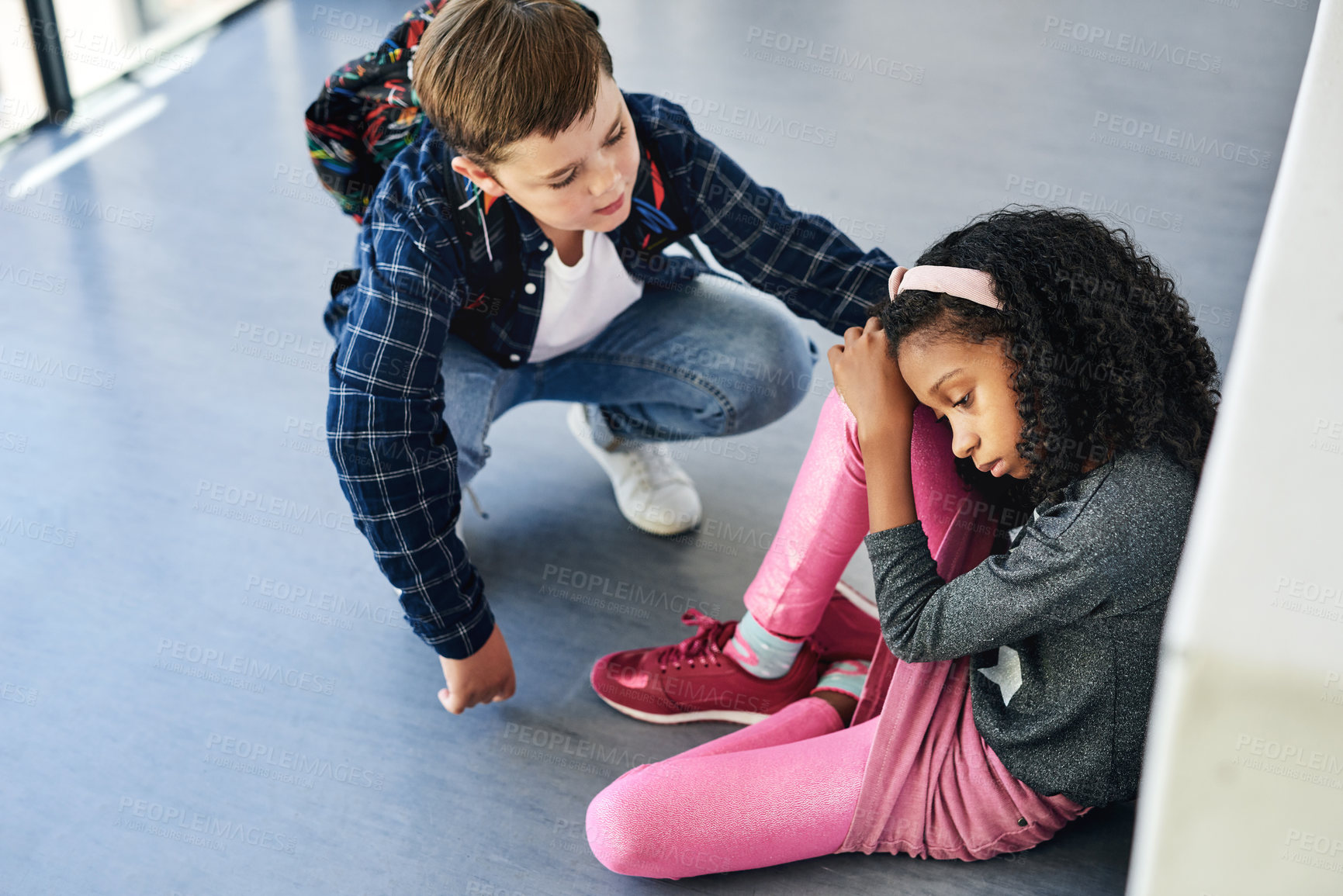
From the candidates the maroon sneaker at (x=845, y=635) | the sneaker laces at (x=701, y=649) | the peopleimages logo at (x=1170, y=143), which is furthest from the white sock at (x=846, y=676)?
the peopleimages logo at (x=1170, y=143)

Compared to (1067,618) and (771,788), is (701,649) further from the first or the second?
(1067,618)

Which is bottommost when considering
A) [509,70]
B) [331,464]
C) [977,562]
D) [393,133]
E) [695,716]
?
[695,716]

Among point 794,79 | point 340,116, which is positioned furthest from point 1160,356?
point 794,79

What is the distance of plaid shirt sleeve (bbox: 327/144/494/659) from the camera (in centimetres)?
114

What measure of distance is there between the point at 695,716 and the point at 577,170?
0.63 metres

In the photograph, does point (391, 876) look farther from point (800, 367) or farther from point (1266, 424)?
point (1266, 424)

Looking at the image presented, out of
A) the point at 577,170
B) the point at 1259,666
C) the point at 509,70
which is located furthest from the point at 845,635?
the point at 1259,666

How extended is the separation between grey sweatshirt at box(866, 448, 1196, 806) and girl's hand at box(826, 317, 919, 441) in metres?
0.10

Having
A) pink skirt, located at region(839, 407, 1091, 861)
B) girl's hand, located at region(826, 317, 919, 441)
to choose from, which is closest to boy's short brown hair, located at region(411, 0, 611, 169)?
girl's hand, located at region(826, 317, 919, 441)

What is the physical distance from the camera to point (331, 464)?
1.67 m

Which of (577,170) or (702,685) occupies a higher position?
(577,170)

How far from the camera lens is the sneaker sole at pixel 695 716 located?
1309 millimetres

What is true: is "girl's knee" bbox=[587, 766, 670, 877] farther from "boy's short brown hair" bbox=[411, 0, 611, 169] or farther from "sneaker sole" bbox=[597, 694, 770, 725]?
"boy's short brown hair" bbox=[411, 0, 611, 169]

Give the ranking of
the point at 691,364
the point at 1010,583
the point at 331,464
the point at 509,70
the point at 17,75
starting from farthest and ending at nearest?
1. the point at 17,75
2. the point at 331,464
3. the point at 691,364
4. the point at 509,70
5. the point at 1010,583
